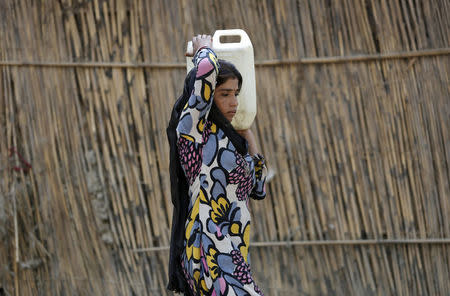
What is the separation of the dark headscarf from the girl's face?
26mm

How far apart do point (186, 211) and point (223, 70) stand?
636 mm

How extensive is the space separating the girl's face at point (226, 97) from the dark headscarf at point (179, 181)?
3 cm

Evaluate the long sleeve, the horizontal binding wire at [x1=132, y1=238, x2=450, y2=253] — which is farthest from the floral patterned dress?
the horizontal binding wire at [x1=132, y1=238, x2=450, y2=253]

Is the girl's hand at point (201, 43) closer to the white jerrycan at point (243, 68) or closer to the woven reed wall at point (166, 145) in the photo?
the white jerrycan at point (243, 68)

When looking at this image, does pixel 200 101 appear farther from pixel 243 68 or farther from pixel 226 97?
pixel 243 68

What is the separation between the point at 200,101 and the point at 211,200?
418 millimetres

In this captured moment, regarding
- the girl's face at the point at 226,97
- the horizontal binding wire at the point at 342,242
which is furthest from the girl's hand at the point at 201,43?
the horizontal binding wire at the point at 342,242

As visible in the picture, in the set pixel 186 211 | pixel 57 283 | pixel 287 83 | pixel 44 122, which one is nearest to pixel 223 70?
pixel 186 211

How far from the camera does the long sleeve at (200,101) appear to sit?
2777 mm

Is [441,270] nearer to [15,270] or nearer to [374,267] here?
[374,267]

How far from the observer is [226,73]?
2936 mm

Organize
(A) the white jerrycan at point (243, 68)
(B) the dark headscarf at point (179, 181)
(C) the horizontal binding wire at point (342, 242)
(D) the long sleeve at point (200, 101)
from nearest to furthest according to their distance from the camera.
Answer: (D) the long sleeve at point (200, 101), (B) the dark headscarf at point (179, 181), (A) the white jerrycan at point (243, 68), (C) the horizontal binding wire at point (342, 242)

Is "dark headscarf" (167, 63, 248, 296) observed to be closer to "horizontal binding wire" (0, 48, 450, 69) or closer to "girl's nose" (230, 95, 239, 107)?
"girl's nose" (230, 95, 239, 107)

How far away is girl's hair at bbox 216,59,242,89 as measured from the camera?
9.60 ft
